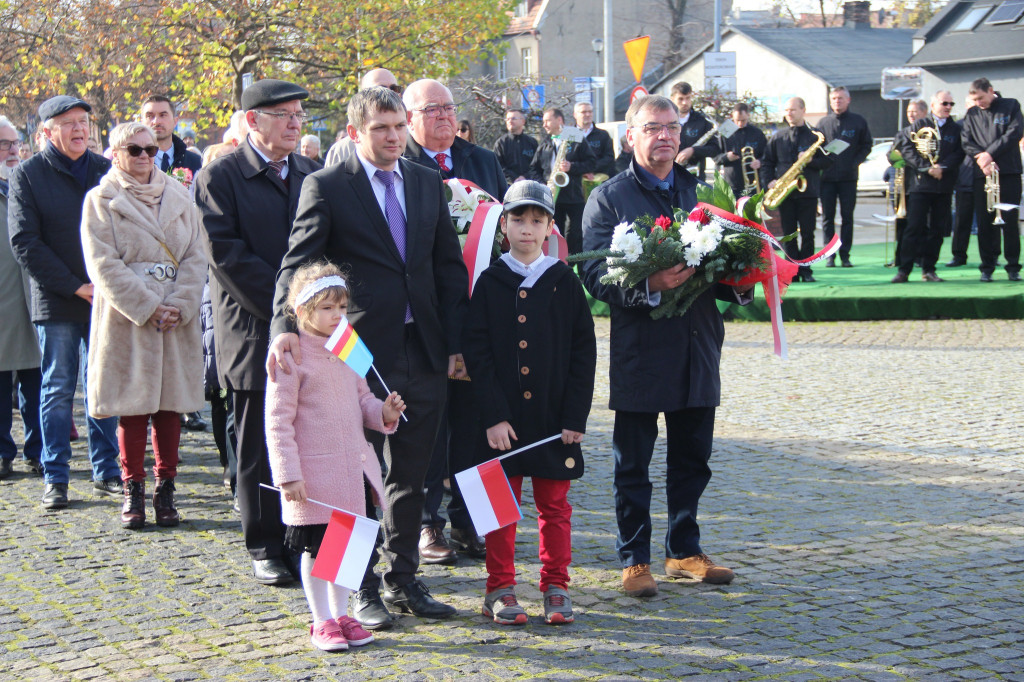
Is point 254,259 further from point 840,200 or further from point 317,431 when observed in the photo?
point 840,200

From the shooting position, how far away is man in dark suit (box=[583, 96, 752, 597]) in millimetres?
5113

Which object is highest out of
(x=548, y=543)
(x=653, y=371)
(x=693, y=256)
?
(x=693, y=256)

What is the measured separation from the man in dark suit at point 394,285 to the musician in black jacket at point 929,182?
1072 cm

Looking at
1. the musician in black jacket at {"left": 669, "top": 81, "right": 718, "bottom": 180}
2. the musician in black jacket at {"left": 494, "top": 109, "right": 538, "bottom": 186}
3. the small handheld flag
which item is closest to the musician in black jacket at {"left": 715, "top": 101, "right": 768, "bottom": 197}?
the musician in black jacket at {"left": 669, "top": 81, "right": 718, "bottom": 180}

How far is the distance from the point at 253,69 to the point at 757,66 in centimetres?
3251

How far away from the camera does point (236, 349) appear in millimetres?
5336

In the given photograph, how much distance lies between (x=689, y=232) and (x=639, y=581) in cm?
153

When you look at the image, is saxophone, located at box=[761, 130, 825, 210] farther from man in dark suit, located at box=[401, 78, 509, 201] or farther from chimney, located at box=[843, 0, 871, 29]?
chimney, located at box=[843, 0, 871, 29]

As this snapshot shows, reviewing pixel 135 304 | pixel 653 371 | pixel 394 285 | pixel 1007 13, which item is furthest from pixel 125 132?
pixel 1007 13

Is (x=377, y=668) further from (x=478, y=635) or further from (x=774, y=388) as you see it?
(x=774, y=388)

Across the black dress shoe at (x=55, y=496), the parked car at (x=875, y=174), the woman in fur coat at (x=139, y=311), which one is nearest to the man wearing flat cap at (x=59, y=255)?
the black dress shoe at (x=55, y=496)

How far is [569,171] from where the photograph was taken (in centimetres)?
1477

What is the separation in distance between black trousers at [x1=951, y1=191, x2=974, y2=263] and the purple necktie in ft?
37.2

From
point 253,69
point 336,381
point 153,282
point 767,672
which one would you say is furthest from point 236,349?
point 253,69
